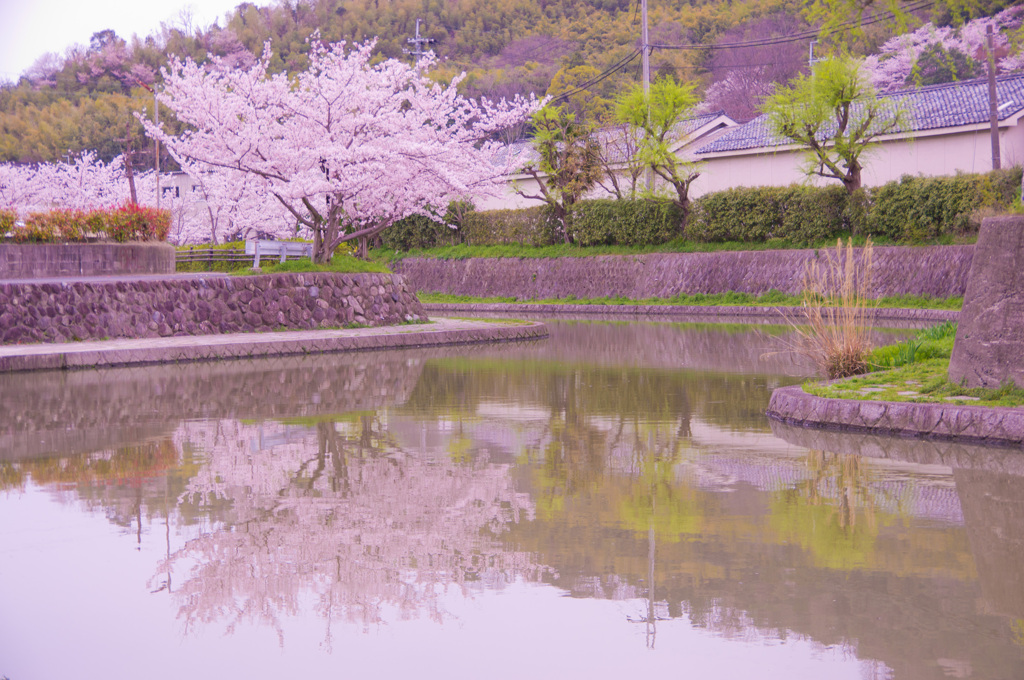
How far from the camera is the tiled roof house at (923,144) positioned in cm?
3731

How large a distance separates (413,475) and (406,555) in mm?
2301

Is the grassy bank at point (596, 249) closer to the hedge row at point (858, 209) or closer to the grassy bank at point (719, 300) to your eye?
the hedge row at point (858, 209)

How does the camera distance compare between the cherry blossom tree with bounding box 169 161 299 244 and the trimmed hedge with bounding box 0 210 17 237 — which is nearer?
the trimmed hedge with bounding box 0 210 17 237

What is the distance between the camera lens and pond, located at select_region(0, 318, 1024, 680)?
4.62m

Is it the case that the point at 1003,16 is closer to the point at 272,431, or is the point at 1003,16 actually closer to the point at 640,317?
the point at 640,317

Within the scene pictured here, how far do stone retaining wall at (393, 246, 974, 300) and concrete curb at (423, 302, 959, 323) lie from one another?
1.90m

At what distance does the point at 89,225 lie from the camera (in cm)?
2430

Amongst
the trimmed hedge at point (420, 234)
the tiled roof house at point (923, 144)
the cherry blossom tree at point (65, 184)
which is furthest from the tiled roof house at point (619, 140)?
the cherry blossom tree at point (65, 184)

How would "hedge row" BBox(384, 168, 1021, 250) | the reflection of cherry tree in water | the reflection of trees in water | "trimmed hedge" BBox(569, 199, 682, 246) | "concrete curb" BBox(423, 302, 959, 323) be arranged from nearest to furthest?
1. the reflection of cherry tree in water
2. the reflection of trees in water
3. "concrete curb" BBox(423, 302, 959, 323)
4. "hedge row" BBox(384, 168, 1021, 250)
5. "trimmed hedge" BBox(569, 199, 682, 246)

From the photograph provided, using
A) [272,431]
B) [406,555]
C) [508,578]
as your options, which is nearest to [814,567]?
[508,578]

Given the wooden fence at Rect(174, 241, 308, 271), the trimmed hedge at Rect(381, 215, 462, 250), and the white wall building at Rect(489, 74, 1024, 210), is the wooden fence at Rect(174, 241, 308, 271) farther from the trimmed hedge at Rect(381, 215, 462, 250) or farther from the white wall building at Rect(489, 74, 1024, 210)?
the white wall building at Rect(489, 74, 1024, 210)

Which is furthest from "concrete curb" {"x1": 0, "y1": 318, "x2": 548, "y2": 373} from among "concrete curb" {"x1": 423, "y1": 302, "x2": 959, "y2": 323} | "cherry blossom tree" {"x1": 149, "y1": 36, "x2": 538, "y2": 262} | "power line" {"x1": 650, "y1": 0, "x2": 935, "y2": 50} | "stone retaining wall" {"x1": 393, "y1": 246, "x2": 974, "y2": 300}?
"stone retaining wall" {"x1": 393, "y1": 246, "x2": 974, "y2": 300}

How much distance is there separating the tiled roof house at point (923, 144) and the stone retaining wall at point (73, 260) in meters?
21.0

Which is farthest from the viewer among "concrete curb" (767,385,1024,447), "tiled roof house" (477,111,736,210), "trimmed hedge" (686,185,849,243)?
"tiled roof house" (477,111,736,210)
